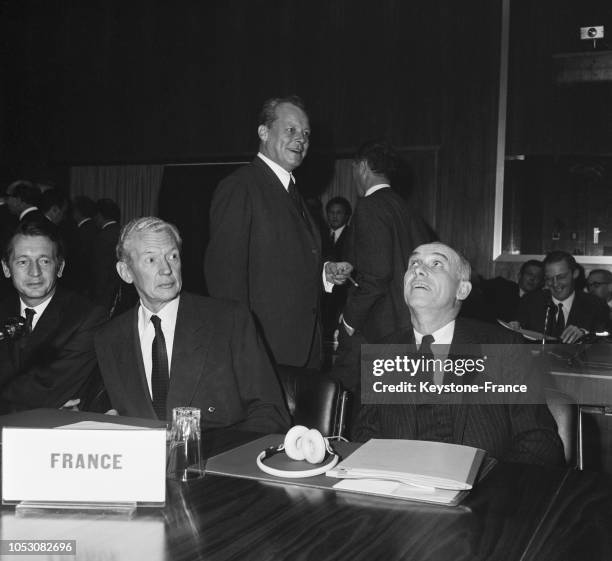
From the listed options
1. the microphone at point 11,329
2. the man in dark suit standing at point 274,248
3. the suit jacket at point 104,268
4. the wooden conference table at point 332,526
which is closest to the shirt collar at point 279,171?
the man in dark suit standing at point 274,248

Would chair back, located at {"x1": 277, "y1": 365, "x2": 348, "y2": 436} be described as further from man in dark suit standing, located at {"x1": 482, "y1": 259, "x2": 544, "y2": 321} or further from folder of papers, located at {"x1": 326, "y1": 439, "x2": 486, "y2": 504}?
man in dark suit standing, located at {"x1": 482, "y1": 259, "x2": 544, "y2": 321}

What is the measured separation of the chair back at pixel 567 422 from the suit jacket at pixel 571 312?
8.21 feet

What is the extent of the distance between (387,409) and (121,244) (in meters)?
1.03

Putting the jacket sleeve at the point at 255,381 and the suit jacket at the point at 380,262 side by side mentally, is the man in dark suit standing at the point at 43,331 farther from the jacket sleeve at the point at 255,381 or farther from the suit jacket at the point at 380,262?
the suit jacket at the point at 380,262

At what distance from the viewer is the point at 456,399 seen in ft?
6.79

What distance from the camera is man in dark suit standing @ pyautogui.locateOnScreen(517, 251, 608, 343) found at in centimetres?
446

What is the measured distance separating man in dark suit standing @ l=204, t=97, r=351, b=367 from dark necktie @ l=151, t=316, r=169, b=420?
2.18 feet

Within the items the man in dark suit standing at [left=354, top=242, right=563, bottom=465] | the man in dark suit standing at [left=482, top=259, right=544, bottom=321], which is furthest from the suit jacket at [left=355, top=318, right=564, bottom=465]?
the man in dark suit standing at [left=482, top=259, right=544, bottom=321]

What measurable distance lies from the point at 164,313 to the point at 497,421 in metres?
1.05

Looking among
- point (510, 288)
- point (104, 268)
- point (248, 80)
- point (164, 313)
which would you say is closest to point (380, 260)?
point (164, 313)

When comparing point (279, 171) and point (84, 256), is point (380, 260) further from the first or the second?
point (84, 256)

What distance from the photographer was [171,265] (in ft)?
7.85

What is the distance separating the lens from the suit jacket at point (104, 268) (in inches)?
211

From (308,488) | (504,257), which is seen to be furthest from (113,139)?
(308,488)
